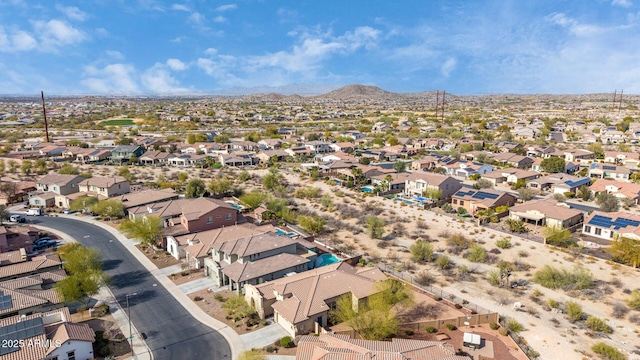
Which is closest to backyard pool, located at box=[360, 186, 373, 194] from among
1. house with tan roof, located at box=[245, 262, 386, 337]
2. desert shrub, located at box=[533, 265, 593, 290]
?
desert shrub, located at box=[533, 265, 593, 290]

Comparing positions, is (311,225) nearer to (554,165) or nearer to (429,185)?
(429,185)

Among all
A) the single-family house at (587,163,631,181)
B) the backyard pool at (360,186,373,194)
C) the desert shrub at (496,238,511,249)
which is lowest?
the desert shrub at (496,238,511,249)

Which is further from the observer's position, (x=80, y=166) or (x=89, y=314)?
(x=80, y=166)

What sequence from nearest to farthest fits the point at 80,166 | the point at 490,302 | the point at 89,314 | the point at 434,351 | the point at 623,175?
1. the point at 434,351
2. the point at 89,314
3. the point at 490,302
4. the point at 623,175
5. the point at 80,166

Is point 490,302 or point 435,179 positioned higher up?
point 435,179

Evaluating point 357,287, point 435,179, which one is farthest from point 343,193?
point 357,287

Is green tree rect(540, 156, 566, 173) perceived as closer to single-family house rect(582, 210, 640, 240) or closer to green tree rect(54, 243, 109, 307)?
single-family house rect(582, 210, 640, 240)

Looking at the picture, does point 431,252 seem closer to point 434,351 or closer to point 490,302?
point 490,302
